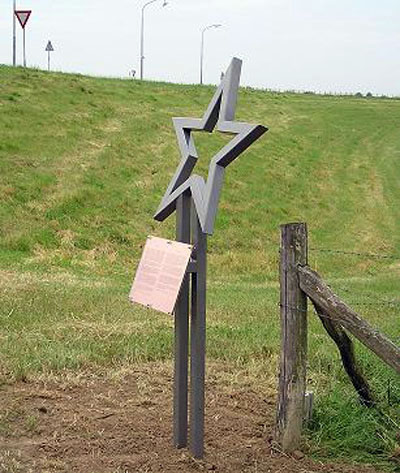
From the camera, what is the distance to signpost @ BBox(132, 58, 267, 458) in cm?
481

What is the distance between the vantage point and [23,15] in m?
32.1

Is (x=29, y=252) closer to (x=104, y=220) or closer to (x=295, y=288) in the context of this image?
(x=104, y=220)

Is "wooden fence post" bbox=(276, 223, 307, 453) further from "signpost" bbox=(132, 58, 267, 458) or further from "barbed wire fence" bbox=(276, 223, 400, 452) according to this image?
"signpost" bbox=(132, 58, 267, 458)

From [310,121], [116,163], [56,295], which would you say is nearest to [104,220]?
[116,163]

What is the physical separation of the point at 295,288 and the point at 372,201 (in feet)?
71.7

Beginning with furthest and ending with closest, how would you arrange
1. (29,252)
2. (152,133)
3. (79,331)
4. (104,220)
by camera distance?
(152,133) → (104,220) → (29,252) → (79,331)

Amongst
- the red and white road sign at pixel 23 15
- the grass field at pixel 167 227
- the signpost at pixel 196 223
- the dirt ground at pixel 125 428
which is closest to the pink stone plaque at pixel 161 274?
the signpost at pixel 196 223

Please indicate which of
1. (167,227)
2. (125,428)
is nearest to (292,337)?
(125,428)

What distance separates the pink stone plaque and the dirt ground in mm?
975

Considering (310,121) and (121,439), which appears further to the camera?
(310,121)

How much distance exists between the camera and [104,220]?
1819 cm

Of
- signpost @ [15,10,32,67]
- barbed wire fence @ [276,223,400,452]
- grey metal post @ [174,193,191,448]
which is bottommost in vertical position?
barbed wire fence @ [276,223,400,452]

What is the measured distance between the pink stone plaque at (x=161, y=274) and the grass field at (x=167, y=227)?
4.59 ft

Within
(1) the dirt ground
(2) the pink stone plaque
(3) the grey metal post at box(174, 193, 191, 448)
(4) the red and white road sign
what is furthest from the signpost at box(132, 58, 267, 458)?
(4) the red and white road sign
